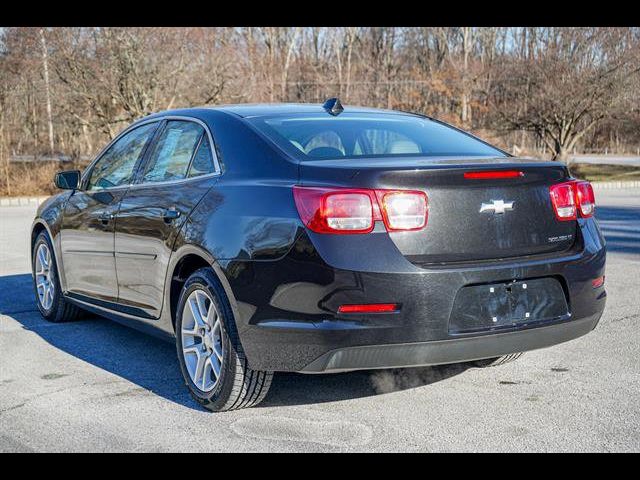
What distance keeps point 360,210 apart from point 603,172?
1240 inches

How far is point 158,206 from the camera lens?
4.93 meters

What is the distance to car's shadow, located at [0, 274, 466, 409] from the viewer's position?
4.66 meters

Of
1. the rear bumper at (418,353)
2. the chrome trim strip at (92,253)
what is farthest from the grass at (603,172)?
the rear bumper at (418,353)

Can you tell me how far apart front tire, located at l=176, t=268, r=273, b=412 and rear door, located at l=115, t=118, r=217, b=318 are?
34 centimetres

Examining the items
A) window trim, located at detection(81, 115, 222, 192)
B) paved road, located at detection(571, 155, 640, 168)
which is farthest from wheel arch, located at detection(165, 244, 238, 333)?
paved road, located at detection(571, 155, 640, 168)

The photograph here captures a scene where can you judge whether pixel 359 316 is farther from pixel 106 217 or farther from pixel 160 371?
pixel 106 217

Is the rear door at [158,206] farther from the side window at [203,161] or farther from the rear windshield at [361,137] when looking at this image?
the rear windshield at [361,137]

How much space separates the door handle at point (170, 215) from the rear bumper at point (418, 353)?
4.13 feet

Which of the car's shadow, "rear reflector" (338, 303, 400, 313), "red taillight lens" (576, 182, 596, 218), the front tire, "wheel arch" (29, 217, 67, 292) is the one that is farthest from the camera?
"wheel arch" (29, 217, 67, 292)

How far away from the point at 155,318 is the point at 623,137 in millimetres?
41733


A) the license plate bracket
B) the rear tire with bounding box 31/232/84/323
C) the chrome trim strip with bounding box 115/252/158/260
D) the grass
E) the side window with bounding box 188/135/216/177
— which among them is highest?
the side window with bounding box 188/135/216/177

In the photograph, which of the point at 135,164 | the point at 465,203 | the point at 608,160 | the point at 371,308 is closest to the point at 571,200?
the point at 465,203

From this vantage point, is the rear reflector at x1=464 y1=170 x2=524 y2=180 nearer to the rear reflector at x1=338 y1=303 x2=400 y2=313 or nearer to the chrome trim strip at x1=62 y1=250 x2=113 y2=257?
the rear reflector at x1=338 y1=303 x2=400 y2=313

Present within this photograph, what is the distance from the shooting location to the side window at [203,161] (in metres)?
4.70
